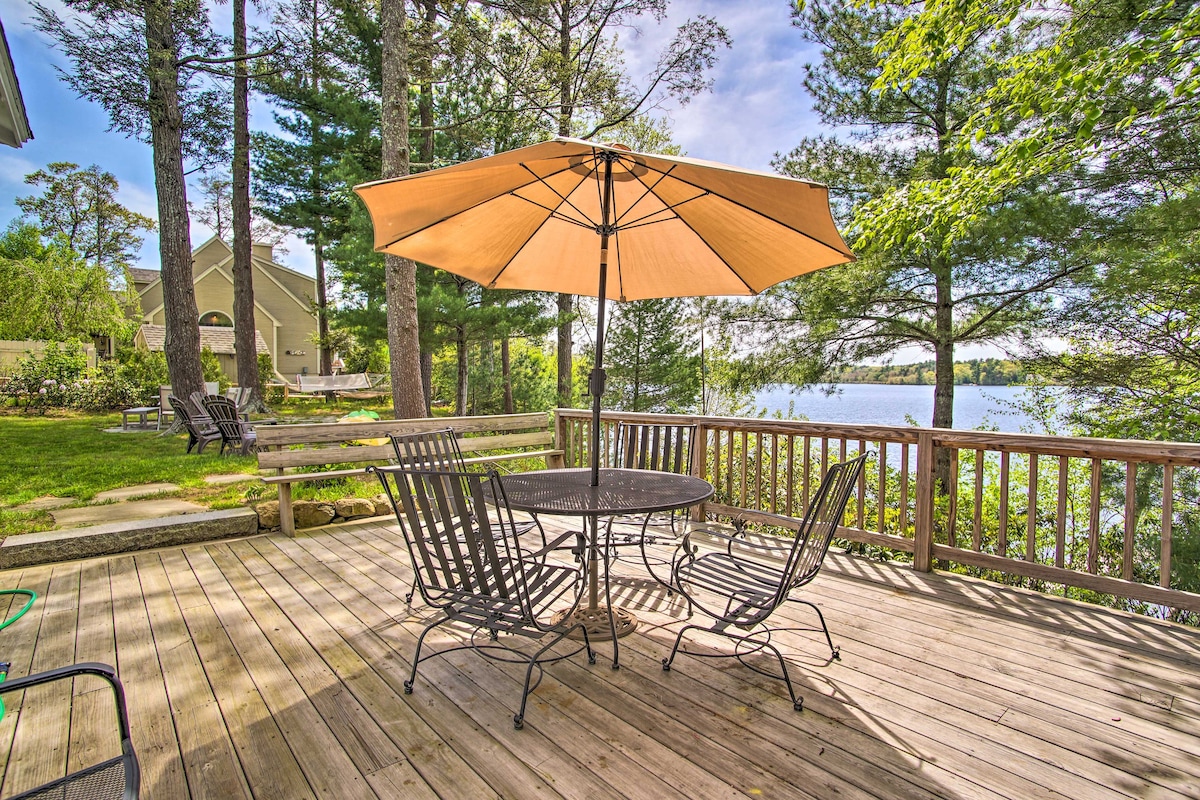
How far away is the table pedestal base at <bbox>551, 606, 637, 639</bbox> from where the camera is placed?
265cm

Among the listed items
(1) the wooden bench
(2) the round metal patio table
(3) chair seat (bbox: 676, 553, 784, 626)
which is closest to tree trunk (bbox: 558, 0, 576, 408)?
(1) the wooden bench

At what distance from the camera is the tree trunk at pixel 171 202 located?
315 inches

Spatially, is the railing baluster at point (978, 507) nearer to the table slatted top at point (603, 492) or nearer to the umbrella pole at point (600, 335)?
the table slatted top at point (603, 492)

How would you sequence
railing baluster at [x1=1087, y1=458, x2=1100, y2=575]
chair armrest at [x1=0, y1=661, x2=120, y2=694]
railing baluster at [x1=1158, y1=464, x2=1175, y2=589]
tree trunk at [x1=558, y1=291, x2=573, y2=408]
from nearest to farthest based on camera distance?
1. chair armrest at [x1=0, y1=661, x2=120, y2=694]
2. railing baluster at [x1=1158, y1=464, x2=1175, y2=589]
3. railing baluster at [x1=1087, y1=458, x2=1100, y2=575]
4. tree trunk at [x1=558, y1=291, x2=573, y2=408]

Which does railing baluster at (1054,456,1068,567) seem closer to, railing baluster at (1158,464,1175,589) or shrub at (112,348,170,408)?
railing baluster at (1158,464,1175,589)

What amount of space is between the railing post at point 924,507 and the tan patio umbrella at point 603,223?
56.6 inches

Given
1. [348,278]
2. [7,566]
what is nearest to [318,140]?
[348,278]

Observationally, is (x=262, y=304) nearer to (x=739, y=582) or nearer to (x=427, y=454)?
(x=427, y=454)

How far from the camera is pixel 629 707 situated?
2.05m

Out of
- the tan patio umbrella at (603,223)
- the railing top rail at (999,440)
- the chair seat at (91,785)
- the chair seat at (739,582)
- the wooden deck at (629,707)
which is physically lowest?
the wooden deck at (629,707)

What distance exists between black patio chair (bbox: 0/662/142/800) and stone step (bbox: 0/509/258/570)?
3379mm

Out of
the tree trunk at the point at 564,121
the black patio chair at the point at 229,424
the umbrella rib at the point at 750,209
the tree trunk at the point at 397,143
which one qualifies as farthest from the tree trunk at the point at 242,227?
the umbrella rib at the point at 750,209

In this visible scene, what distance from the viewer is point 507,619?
6.65ft

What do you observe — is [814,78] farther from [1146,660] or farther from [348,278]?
[348,278]
